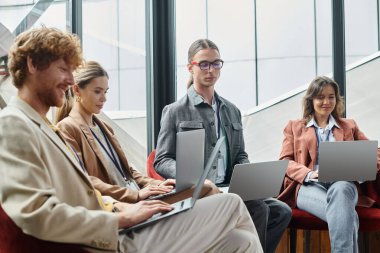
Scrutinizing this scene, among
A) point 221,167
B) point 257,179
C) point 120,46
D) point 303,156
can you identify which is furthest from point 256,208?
point 120,46

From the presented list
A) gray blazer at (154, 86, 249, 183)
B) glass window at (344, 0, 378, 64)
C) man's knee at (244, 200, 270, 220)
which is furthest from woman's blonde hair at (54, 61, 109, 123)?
glass window at (344, 0, 378, 64)

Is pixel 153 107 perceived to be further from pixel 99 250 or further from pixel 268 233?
pixel 99 250

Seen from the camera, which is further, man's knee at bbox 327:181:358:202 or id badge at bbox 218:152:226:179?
id badge at bbox 218:152:226:179

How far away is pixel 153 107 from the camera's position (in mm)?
4801

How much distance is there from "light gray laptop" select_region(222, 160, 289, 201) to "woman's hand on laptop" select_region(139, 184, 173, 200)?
362 millimetres

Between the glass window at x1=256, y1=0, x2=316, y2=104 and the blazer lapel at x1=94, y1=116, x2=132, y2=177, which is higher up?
the glass window at x1=256, y1=0, x2=316, y2=104

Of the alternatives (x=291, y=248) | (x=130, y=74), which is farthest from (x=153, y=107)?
(x=291, y=248)

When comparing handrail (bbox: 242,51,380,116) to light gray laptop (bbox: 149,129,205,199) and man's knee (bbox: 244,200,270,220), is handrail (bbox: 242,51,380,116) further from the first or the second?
light gray laptop (bbox: 149,129,205,199)

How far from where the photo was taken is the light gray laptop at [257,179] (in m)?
2.94

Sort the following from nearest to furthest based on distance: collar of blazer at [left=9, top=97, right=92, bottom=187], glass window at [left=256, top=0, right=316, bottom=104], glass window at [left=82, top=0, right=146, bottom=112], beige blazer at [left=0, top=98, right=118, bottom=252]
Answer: beige blazer at [left=0, top=98, right=118, bottom=252]
collar of blazer at [left=9, top=97, right=92, bottom=187]
glass window at [left=82, top=0, right=146, bottom=112]
glass window at [left=256, top=0, right=316, bottom=104]

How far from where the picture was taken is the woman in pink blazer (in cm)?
328

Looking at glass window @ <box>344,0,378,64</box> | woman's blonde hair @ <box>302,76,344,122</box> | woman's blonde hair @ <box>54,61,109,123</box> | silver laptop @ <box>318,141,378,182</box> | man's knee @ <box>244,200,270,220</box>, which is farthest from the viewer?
glass window @ <box>344,0,378,64</box>

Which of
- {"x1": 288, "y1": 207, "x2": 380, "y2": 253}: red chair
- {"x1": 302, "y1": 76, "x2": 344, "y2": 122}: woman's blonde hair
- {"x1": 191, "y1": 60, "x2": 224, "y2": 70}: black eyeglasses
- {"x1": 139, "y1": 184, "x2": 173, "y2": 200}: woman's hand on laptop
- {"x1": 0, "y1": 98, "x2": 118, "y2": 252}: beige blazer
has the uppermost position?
{"x1": 191, "y1": 60, "x2": 224, "y2": 70}: black eyeglasses

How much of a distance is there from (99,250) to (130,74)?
2904mm
